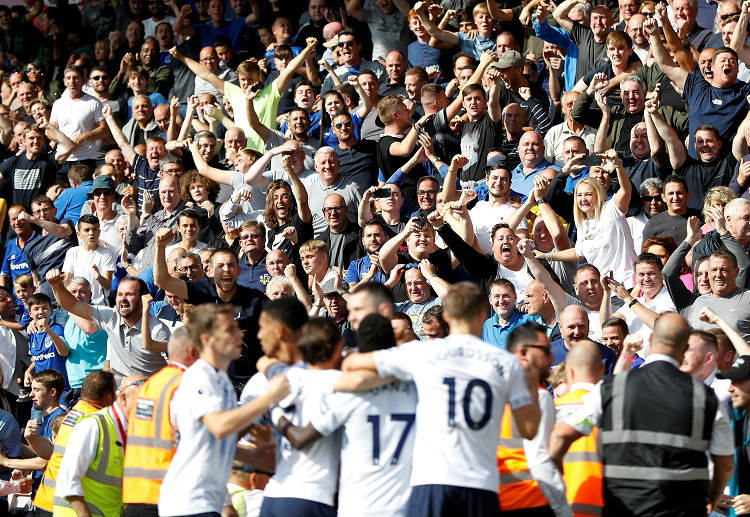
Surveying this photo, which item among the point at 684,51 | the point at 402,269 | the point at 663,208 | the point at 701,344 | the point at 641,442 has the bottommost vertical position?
the point at 641,442

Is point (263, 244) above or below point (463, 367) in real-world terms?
above

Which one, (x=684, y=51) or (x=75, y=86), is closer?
(x=684, y=51)

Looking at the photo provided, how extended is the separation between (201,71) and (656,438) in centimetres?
1140

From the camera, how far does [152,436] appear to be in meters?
7.22

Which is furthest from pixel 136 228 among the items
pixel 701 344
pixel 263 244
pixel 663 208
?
pixel 701 344

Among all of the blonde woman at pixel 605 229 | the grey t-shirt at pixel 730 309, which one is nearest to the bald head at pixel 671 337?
the grey t-shirt at pixel 730 309

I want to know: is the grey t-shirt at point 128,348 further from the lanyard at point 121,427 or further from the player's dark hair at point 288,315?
the player's dark hair at point 288,315

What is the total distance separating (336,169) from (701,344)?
6.40m

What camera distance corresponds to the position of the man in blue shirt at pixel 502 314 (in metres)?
10.5

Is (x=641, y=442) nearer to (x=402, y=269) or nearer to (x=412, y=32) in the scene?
(x=402, y=269)

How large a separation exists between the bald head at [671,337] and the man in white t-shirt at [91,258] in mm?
8275

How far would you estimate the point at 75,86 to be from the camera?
1766 centimetres

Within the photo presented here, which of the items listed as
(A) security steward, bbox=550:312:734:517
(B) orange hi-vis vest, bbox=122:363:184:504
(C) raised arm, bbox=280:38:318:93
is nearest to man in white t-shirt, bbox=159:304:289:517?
(B) orange hi-vis vest, bbox=122:363:184:504

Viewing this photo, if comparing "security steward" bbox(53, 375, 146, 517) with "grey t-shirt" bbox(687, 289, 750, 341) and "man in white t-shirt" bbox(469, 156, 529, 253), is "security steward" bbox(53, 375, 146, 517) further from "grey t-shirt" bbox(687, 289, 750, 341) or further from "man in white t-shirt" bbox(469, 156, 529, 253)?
"man in white t-shirt" bbox(469, 156, 529, 253)
